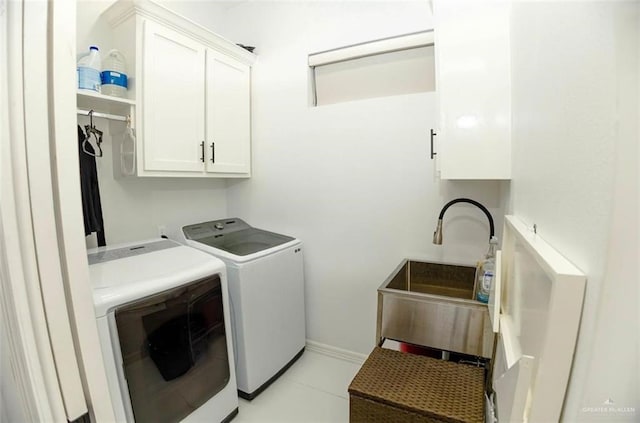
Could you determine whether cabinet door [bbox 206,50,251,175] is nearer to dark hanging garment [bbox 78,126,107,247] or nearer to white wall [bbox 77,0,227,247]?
white wall [bbox 77,0,227,247]

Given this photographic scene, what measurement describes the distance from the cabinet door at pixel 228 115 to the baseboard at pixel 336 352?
5.22 feet

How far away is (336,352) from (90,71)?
251cm

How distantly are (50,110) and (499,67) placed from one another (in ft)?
5.47

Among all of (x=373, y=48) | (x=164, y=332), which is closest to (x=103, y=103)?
(x=164, y=332)

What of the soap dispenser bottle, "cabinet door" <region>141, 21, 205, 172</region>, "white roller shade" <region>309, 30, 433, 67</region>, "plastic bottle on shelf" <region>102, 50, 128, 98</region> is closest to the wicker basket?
the soap dispenser bottle

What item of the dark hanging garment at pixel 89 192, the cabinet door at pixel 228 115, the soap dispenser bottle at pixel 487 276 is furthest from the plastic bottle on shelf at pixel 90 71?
the soap dispenser bottle at pixel 487 276

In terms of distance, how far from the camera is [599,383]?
46 cm

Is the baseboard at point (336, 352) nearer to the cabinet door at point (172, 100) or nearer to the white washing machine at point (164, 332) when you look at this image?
the white washing machine at point (164, 332)

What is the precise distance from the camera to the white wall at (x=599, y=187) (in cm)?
42

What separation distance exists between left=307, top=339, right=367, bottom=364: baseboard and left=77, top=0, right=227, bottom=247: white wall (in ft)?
4.75

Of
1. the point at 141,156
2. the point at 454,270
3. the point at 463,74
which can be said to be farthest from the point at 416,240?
the point at 141,156

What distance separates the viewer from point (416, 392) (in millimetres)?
1226

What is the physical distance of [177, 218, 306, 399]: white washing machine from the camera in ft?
6.40

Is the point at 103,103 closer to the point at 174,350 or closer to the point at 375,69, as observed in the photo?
the point at 174,350
